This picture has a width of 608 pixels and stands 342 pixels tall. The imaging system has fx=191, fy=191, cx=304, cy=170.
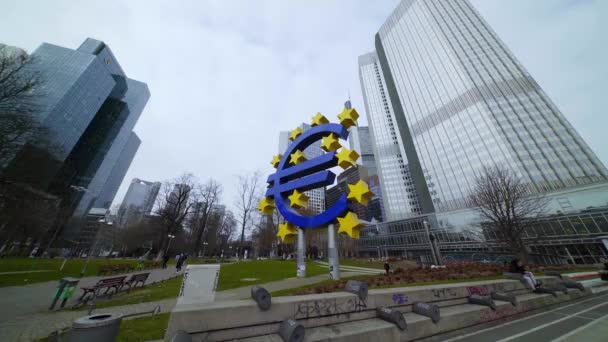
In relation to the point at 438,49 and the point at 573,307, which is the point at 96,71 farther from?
the point at 438,49

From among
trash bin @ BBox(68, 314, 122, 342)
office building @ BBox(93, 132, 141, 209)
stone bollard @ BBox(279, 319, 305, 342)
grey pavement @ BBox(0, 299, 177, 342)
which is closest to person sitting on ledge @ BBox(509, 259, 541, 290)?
stone bollard @ BBox(279, 319, 305, 342)

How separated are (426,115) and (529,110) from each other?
82.9 ft

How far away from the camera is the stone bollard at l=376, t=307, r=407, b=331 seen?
4164 millimetres

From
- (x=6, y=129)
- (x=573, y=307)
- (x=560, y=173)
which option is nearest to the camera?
(x=573, y=307)

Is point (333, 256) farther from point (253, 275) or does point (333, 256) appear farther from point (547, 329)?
point (547, 329)

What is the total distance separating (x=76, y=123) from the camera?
57.9 metres

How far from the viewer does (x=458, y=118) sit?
198 ft

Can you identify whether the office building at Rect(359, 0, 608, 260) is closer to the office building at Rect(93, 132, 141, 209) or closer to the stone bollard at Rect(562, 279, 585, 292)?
the stone bollard at Rect(562, 279, 585, 292)

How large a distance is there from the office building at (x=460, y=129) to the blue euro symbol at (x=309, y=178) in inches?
1187

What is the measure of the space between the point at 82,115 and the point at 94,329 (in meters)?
89.8

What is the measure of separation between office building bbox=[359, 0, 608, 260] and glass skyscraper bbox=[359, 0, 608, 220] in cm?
28

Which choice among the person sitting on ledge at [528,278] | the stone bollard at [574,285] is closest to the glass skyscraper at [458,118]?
the stone bollard at [574,285]

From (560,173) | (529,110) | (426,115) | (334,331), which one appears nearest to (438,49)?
(426,115)

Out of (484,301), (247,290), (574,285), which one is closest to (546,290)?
(574,285)
